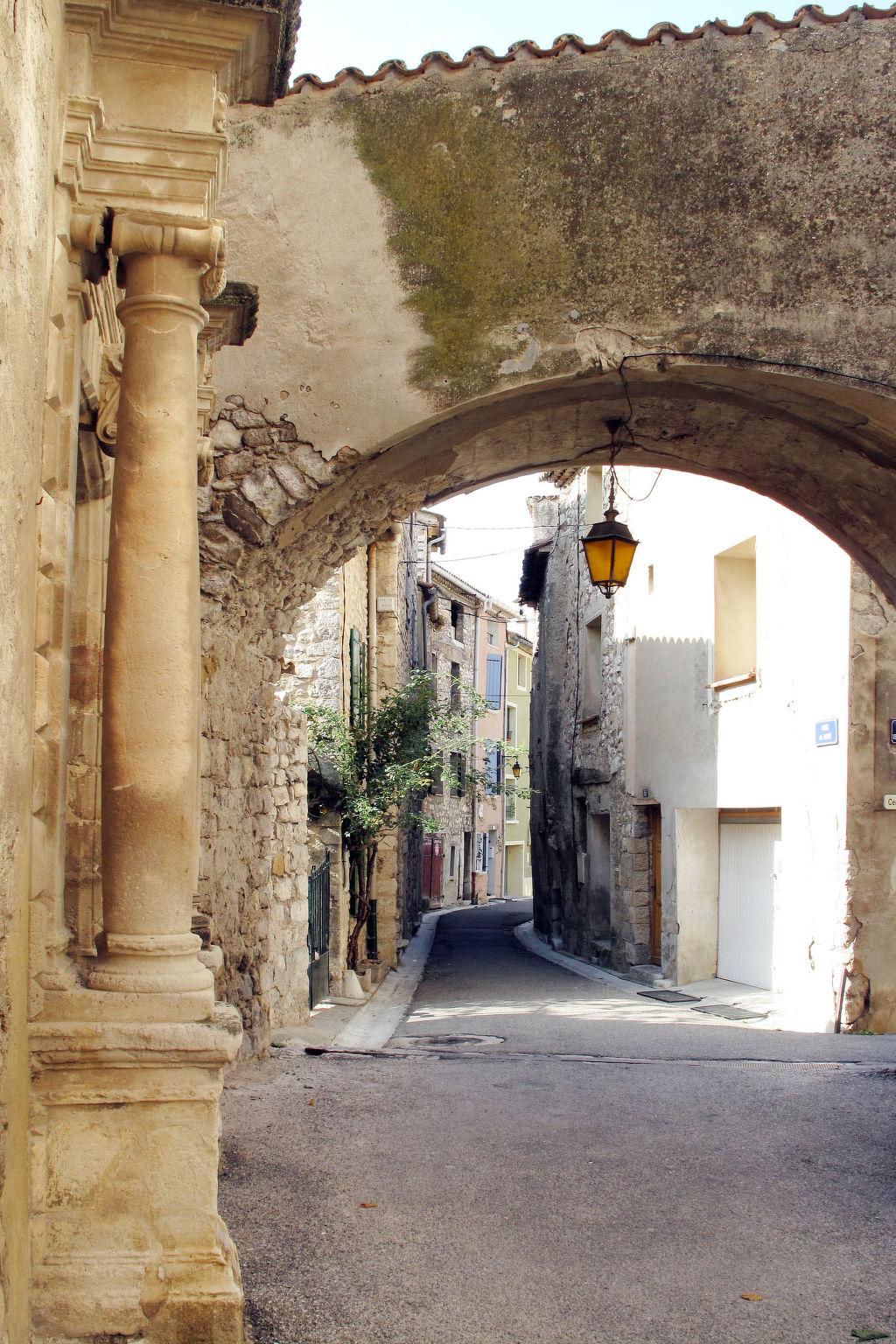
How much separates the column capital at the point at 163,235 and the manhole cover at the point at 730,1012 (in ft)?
29.5

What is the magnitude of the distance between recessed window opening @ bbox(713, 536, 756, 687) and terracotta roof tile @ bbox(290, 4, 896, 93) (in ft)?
22.7

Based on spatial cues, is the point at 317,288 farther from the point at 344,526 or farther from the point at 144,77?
the point at 144,77

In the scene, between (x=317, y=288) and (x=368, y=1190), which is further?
(x=317, y=288)

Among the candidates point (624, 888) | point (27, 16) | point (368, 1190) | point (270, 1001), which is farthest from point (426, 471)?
point (624, 888)

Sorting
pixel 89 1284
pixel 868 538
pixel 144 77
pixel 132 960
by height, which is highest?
pixel 144 77

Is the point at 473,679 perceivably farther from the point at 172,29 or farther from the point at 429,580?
the point at 172,29

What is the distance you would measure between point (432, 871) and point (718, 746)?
62.1ft

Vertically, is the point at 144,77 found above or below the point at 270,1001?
above

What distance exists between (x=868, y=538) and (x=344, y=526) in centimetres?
325

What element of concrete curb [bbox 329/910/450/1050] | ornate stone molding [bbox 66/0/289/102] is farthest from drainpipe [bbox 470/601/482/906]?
ornate stone molding [bbox 66/0/289/102]

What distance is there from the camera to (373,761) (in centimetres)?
1320

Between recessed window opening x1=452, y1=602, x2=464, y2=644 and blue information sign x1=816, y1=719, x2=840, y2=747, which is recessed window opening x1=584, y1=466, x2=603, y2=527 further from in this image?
recessed window opening x1=452, y1=602, x2=464, y2=644

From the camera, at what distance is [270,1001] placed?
28.5 feet

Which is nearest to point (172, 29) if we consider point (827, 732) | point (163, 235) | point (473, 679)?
point (163, 235)
